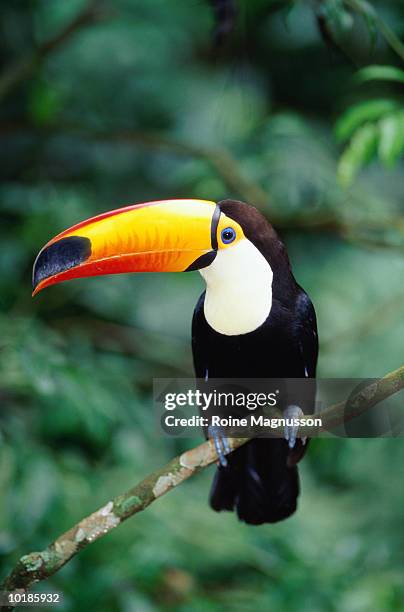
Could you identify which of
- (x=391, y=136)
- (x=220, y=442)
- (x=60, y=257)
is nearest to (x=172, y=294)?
(x=391, y=136)

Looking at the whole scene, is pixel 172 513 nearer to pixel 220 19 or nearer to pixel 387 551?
pixel 387 551

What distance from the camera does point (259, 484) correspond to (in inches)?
80.7

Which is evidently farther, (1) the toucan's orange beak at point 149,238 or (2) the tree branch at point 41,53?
(2) the tree branch at point 41,53

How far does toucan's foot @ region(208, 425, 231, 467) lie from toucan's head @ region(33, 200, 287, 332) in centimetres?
27

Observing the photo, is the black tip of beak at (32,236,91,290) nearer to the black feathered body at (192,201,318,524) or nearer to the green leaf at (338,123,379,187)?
the black feathered body at (192,201,318,524)

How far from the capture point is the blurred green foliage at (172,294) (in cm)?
265

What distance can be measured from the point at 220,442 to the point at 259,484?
1.10 ft

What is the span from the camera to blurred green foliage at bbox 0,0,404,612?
8.71 feet

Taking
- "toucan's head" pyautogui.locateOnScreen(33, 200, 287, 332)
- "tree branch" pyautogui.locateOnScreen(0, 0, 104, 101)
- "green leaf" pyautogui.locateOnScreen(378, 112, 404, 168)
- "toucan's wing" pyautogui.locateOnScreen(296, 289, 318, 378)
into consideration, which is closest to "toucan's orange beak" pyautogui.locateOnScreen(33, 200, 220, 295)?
"toucan's head" pyautogui.locateOnScreen(33, 200, 287, 332)

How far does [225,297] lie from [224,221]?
15cm

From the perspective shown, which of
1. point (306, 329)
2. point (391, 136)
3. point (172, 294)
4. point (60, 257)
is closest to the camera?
point (60, 257)

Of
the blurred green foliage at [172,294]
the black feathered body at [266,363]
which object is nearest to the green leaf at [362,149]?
the blurred green foliage at [172,294]

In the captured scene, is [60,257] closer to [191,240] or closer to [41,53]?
[191,240]

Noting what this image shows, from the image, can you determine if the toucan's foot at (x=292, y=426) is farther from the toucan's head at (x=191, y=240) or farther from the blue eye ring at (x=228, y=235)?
the blue eye ring at (x=228, y=235)
